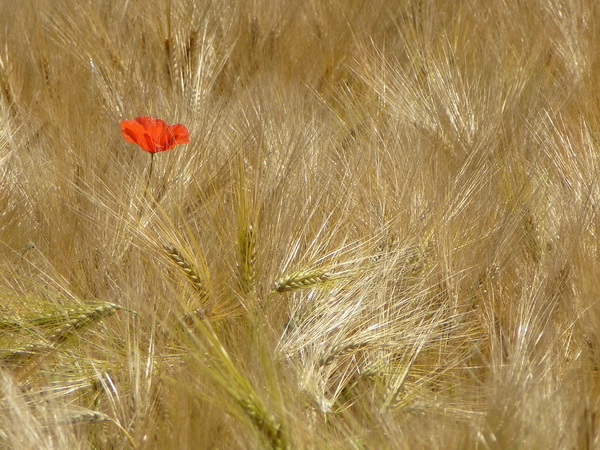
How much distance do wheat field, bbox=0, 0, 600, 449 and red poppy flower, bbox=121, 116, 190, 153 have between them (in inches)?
2.9

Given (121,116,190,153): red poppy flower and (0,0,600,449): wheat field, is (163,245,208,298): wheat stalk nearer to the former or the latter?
(0,0,600,449): wheat field

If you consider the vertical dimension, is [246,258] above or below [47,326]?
above

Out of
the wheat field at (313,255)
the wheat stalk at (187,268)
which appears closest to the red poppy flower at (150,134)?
the wheat field at (313,255)

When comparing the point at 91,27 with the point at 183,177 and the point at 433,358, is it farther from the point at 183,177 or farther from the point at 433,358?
the point at 433,358

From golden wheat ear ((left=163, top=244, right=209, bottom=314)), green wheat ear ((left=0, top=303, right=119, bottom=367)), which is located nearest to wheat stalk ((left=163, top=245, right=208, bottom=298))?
golden wheat ear ((left=163, top=244, right=209, bottom=314))

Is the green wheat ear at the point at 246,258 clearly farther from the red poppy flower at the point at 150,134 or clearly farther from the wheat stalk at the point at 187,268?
the red poppy flower at the point at 150,134

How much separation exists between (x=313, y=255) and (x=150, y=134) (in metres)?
0.33

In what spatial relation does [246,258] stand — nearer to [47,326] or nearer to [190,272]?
[190,272]

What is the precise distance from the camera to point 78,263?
1.31 meters

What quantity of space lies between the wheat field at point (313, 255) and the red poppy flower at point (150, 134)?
0.07 metres

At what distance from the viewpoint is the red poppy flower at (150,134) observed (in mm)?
1282

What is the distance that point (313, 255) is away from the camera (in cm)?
123

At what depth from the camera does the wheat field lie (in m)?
0.93

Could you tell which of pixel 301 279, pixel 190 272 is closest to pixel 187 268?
pixel 190 272
